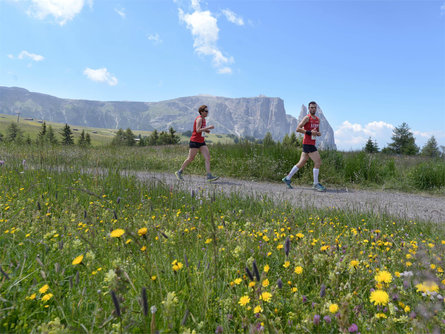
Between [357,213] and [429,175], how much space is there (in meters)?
7.19

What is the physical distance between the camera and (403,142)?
4394 cm

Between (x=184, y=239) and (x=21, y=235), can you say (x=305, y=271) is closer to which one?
(x=184, y=239)

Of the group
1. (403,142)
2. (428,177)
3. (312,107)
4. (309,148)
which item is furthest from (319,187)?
(403,142)

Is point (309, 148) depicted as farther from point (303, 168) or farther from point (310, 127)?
point (303, 168)

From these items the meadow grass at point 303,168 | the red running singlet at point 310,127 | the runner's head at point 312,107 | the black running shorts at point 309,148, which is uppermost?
the runner's head at point 312,107

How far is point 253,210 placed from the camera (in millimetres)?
4328

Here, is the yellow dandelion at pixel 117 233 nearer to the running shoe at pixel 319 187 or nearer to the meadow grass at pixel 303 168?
the running shoe at pixel 319 187

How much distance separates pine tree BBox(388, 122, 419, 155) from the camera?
4147 centimetres

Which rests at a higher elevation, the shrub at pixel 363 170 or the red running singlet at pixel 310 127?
the red running singlet at pixel 310 127

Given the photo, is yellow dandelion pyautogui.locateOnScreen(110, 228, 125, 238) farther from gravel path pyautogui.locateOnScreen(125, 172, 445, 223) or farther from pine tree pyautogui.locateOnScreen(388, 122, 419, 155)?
pine tree pyautogui.locateOnScreen(388, 122, 419, 155)

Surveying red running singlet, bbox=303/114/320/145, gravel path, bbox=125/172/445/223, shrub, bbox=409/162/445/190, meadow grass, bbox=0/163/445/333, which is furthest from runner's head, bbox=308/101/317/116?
meadow grass, bbox=0/163/445/333

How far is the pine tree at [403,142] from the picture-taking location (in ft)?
136

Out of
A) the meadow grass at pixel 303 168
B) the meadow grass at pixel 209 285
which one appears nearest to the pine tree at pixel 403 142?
the meadow grass at pixel 303 168

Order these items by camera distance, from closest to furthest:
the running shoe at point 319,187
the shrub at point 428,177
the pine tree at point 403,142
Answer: the running shoe at point 319,187
the shrub at point 428,177
the pine tree at point 403,142
